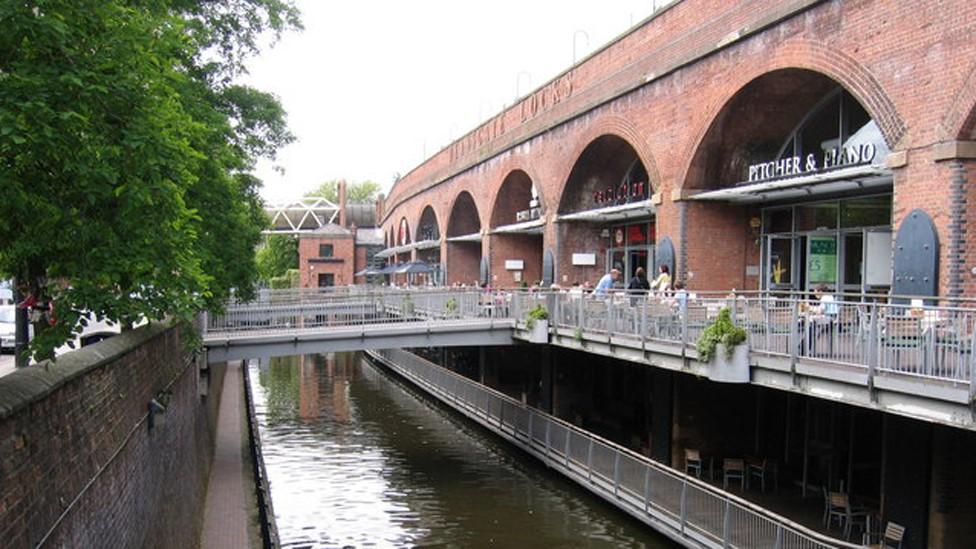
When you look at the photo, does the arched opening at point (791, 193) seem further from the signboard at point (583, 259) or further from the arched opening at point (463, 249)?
the arched opening at point (463, 249)

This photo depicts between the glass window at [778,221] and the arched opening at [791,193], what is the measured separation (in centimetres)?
2

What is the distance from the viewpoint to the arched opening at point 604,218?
25.1m

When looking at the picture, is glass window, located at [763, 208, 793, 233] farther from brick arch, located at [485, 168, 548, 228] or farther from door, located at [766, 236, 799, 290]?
brick arch, located at [485, 168, 548, 228]

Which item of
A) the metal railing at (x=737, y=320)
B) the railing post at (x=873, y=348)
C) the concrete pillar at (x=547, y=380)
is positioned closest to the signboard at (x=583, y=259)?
the concrete pillar at (x=547, y=380)

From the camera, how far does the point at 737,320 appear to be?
42.1 feet

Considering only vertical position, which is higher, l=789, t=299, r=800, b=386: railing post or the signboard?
the signboard

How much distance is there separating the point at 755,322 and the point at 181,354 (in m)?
9.84

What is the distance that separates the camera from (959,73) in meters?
12.1

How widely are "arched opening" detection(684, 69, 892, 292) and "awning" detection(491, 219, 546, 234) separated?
882cm

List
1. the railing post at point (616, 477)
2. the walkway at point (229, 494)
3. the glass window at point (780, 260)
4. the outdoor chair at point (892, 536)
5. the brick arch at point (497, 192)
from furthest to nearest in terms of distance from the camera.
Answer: the brick arch at point (497, 192), the glass window at point (780, 260), the railing post at point (616, 477), the walkway at point (229, 494), the outdoor chair at point (892, 536)

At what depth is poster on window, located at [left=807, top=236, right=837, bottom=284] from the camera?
18.0 metres

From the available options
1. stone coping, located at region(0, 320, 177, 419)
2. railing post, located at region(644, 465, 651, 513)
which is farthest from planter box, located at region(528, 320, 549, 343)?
stone coping, located at region(0, 320, 177, 419)

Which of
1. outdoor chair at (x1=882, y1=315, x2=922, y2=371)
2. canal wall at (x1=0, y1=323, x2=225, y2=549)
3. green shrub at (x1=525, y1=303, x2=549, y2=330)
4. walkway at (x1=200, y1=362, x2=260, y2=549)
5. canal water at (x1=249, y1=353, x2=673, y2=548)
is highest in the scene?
outdoor chair at (x1=882, y1=315, x2=922, y2=371)

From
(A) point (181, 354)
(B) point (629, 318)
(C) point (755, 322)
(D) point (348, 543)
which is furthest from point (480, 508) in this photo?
(C) point (755, 322)
